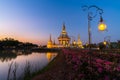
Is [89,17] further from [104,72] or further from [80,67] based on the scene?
[104,72]

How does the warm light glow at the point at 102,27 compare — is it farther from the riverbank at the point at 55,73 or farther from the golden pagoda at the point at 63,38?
the golden pagoda at the point at 63,38

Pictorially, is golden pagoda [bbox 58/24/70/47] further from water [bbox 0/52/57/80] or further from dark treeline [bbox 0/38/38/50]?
water [bbox 0/52/57/80]

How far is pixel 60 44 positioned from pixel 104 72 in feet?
490

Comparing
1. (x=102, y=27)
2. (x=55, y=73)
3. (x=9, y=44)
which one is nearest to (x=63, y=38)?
(x=9, y=44)

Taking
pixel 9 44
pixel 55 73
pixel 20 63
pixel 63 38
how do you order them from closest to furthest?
1. pixel 55 73
2. pixel 20 63
3. pixel 9 44
4. pixel 63 38

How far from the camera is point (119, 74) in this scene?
6.50 metres

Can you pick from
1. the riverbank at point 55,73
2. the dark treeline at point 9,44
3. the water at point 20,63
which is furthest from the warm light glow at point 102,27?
the dark treeline at point 9,44

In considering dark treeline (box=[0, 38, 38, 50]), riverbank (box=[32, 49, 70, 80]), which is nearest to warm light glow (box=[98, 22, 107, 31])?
riverbank (box=[32, 49, 70, 80])

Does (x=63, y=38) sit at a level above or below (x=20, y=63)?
above

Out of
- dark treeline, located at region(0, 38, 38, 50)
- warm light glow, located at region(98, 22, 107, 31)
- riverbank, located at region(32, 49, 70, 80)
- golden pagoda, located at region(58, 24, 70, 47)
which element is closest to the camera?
warm light glow, located at region(98, 22, 107, 31)

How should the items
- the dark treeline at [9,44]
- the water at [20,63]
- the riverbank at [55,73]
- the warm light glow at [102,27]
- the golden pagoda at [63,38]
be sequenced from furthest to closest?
1. the golden pagoda at [63,38]
2. the dark treeline at [9,44]
3. the water at [20,63]
4. the riverbank at [55,73]
5. the warm light glow at [102,27]

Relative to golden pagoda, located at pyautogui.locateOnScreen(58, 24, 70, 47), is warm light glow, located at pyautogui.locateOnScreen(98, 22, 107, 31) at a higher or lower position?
lower

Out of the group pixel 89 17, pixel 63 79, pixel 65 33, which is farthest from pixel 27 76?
pixel 65 33

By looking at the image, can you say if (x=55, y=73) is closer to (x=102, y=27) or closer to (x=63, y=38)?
(x=102, y=27)
